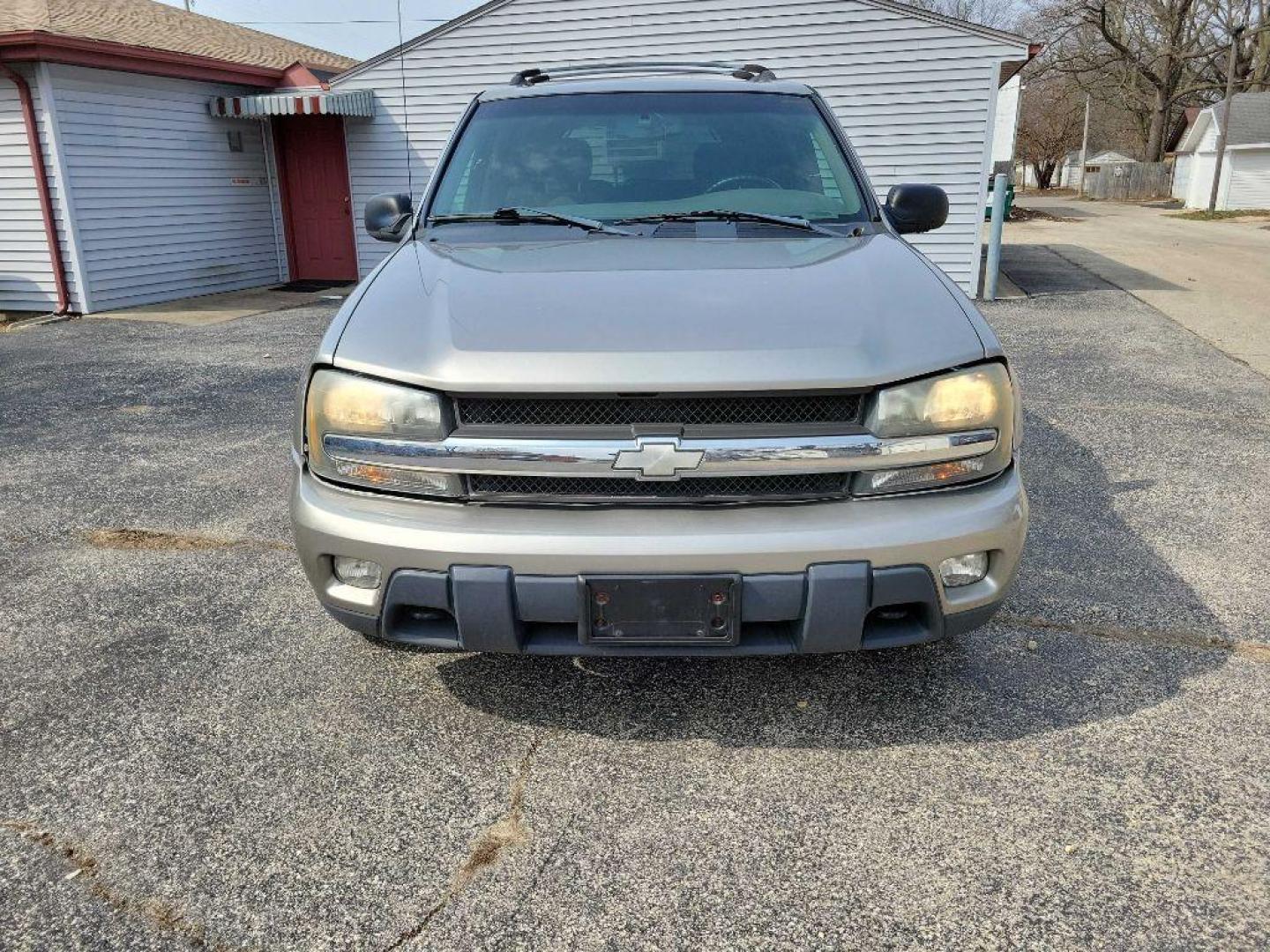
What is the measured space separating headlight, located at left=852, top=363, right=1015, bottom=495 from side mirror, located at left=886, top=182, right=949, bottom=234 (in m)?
1.36

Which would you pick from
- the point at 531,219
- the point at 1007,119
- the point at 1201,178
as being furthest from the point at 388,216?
the point at 1201,178

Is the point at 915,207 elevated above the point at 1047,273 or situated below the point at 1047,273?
above

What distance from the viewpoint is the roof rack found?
407cm

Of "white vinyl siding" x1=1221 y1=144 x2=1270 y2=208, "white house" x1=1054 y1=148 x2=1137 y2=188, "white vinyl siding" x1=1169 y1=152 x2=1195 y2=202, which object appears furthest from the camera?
"white house" x1=1054 y1=148 x2=1137 y2=188

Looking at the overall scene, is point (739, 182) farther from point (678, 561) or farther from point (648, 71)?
point (678, 561)

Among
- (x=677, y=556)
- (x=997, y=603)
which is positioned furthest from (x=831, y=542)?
(x=997, y=603)

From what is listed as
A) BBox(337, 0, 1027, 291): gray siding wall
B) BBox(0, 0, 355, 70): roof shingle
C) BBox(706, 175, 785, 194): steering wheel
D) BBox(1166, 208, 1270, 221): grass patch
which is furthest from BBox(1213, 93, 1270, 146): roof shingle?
BBox(706, 175, 785, 194): steering wheel

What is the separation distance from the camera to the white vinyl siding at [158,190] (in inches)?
450

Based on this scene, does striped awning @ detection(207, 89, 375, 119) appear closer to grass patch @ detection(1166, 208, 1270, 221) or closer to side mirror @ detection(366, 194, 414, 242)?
side mirror @ detection(366, 194, 414, 242)

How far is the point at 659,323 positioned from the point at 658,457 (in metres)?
0.35

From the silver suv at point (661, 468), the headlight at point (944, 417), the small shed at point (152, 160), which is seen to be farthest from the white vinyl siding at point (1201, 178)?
the silver suv at point (661, 468)

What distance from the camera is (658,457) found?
2.18 meters

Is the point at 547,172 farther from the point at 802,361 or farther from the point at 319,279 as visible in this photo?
the point at 319,279

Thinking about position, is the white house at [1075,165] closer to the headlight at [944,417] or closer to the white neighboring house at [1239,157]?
the white neighboring house at [1239,157]
